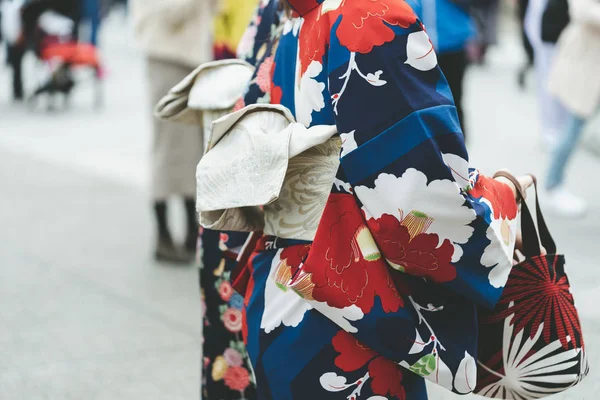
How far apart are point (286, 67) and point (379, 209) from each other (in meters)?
0.41

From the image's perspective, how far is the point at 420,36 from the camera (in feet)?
4.94

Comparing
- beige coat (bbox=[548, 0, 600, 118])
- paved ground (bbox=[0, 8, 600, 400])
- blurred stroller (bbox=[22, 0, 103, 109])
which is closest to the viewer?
paved ground (bbox=[0, 8, 600, 400])

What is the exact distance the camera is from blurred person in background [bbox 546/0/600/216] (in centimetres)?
501

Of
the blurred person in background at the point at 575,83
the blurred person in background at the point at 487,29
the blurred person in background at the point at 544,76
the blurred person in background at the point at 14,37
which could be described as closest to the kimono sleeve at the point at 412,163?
the blurred person in background at the point at 575,83

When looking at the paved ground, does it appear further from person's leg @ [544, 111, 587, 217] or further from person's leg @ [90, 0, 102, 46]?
person's leg @ [90, 0, 102, 46]

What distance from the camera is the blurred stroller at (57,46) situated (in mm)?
9695

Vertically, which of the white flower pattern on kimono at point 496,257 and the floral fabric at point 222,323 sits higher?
the white flower pattern on kimono at point 496,257

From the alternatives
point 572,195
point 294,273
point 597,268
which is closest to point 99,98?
point 572,195

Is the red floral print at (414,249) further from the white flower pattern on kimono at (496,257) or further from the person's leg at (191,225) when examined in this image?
the person's leg at (191,225)

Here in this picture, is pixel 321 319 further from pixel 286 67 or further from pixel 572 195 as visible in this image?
pixel 572 195

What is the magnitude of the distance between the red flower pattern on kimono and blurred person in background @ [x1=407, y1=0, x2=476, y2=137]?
335cm

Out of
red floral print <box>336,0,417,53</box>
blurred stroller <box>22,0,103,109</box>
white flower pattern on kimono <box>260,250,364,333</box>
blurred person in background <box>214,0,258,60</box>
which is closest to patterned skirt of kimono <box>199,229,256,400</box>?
white flower pattern on kimono <box>260,250,364,333</box>

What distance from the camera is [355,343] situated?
5.34ft

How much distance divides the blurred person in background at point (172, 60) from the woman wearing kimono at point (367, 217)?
8.36 feet
